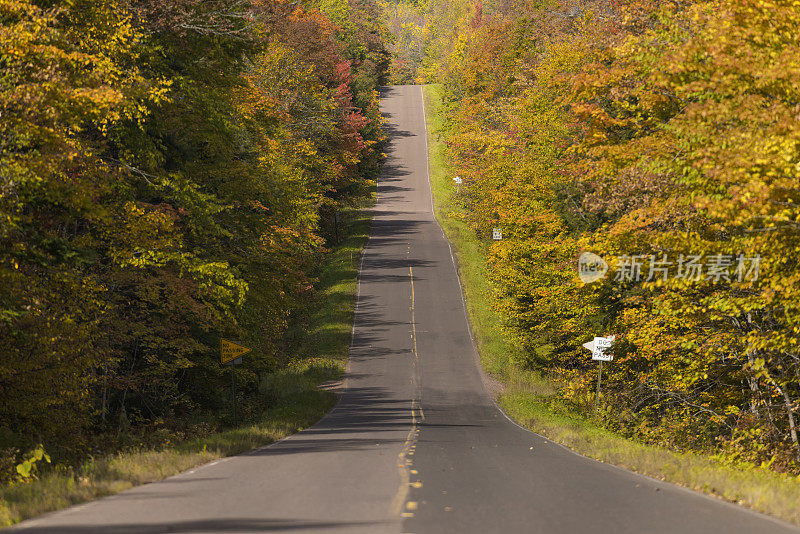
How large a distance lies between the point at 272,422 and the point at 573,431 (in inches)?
351

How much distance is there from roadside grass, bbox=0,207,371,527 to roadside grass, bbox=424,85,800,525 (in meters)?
7.84

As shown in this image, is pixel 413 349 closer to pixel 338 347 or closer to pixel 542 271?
pixel 338 347

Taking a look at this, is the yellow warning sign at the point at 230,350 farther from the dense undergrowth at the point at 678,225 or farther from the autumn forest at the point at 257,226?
the dense undergrowth at the point at 678,225

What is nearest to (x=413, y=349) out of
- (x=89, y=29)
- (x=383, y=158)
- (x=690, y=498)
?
(x=89, y=29)

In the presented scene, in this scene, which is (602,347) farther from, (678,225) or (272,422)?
(272,422)

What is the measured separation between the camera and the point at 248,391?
32.6 meters

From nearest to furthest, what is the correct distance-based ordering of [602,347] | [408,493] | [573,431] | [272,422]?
[408,493]
[573,431]
[272,422]
[602,347]

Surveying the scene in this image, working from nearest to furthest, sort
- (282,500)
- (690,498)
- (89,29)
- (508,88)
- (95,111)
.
A: (282,500) → (690,498) → (95,111) → (89,29) → (508,88)

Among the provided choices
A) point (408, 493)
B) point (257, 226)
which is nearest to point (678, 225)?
point (408, 493)

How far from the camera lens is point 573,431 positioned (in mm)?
23844

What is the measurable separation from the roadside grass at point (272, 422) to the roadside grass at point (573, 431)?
784cm

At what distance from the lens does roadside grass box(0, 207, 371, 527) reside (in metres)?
10.0

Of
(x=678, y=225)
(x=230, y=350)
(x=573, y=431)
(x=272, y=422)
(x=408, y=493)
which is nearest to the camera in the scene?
(x=408, y=493)

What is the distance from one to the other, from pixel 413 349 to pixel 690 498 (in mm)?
37352
